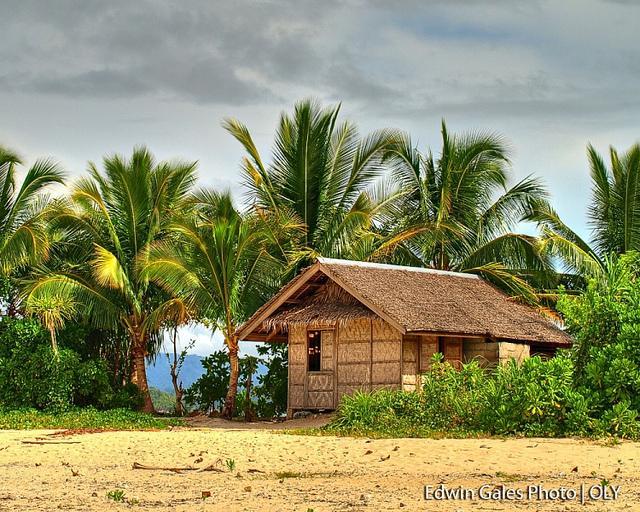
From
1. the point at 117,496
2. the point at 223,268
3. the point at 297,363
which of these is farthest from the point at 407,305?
the point at 117,496

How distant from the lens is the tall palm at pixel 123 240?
25.4 m

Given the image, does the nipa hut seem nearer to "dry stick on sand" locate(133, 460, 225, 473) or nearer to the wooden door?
the wooden door

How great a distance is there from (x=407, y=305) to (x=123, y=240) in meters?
8.42

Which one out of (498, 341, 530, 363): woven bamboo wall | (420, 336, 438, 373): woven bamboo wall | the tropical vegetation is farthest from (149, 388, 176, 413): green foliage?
(498, 341, 530, 363): woven bamboo wall

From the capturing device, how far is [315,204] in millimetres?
26609

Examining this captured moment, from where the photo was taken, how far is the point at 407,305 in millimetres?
21297

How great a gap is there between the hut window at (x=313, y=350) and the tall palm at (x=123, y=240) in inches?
143

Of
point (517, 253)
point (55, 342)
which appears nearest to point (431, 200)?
point (517, 253)

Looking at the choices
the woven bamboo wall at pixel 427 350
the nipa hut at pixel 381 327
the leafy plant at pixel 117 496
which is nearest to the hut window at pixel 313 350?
the nipa hut at pixel 381 327

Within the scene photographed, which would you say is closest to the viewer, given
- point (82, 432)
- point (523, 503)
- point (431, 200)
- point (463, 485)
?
point (523, 503)

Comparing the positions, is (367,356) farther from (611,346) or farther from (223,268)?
(611,346)

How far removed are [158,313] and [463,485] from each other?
626 inches

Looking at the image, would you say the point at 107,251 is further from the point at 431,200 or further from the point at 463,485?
the point at 463,485

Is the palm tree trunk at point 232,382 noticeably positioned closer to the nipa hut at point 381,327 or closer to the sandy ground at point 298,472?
the nipa hut at point 381,327
